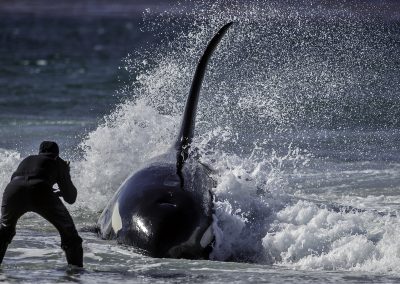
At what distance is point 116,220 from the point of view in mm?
14734

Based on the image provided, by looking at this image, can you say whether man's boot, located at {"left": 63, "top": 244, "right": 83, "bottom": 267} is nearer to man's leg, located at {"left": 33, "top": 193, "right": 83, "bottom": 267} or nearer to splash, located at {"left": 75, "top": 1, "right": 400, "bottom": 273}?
man's leg, located at {"left": 33, "top": 193, "right": 83, "bottom": 267}

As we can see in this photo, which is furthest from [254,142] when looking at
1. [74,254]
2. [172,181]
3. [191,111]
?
[74,254]

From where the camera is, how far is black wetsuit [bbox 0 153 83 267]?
41.8ft

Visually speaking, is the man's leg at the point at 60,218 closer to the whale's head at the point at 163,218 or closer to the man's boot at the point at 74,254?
the man's boot at the point at 74,254

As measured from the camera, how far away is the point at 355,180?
20156mm

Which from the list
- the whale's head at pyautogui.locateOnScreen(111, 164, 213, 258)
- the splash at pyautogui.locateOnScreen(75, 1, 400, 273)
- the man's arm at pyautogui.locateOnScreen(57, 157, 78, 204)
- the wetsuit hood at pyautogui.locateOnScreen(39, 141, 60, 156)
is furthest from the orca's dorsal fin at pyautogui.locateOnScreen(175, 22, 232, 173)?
the man's arm at pyautogui.locateOnScreen(57, 157, 78, 204)

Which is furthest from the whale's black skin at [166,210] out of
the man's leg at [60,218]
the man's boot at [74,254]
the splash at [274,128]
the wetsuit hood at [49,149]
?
the wetsuit hood at [49,149]

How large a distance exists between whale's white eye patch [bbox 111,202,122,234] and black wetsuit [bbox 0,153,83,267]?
5.34 feet

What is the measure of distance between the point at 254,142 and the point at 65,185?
12363mm

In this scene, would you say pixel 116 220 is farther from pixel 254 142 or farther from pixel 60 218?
pixel 254 142

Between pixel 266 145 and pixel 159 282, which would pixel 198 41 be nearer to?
pixel 266 145

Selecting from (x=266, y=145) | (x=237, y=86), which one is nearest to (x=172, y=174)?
(x=266, y=145)

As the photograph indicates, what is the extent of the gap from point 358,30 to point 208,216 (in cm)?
2928

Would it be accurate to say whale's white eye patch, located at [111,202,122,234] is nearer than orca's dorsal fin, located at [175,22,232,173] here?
Yes
